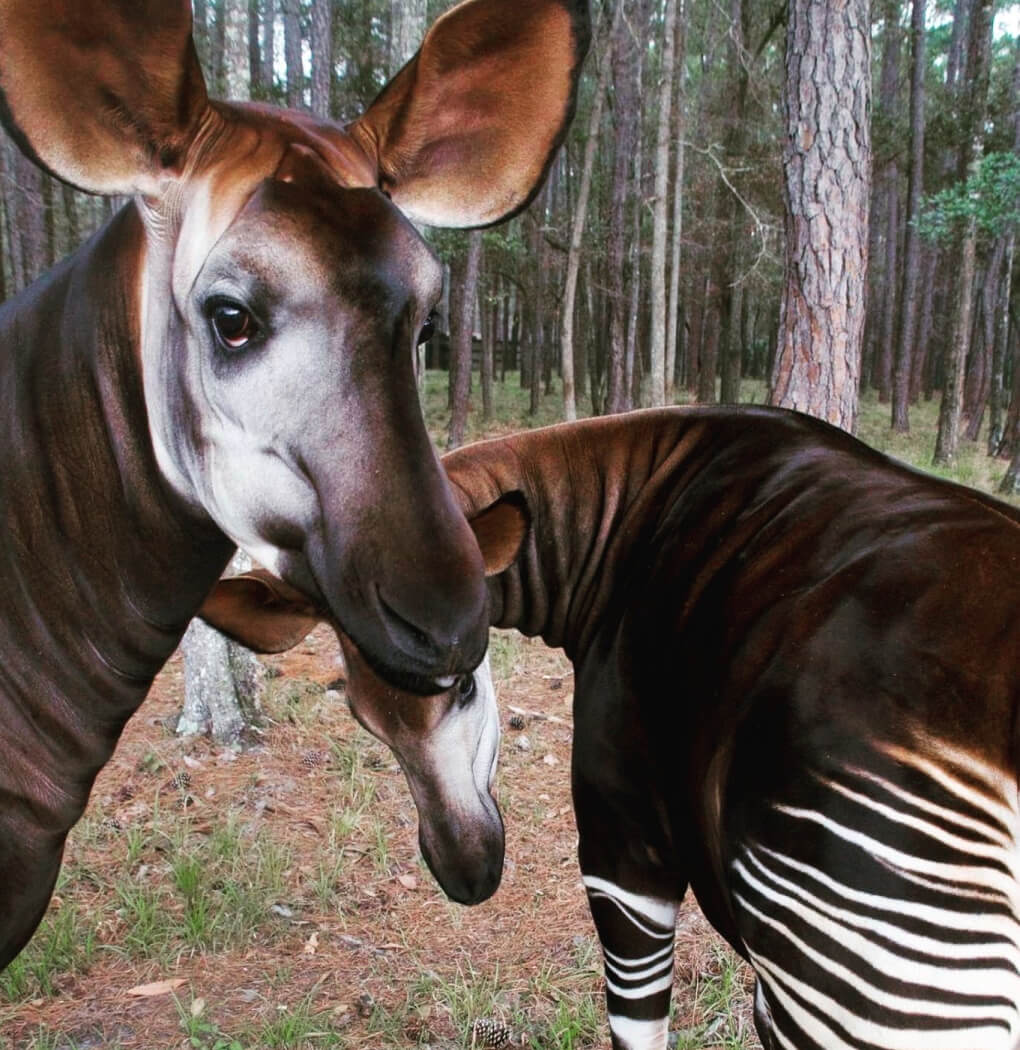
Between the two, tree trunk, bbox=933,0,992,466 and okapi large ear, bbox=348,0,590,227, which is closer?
okapi large ear, bbox=348,0,590,227

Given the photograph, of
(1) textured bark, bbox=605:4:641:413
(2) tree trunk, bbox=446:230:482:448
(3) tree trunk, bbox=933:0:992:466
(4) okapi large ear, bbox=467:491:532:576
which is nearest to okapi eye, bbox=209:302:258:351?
(4) okapi large ear, bbox=467:491:532:576

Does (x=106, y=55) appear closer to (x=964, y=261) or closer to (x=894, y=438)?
(x=964, y=261)

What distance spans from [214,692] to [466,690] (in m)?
3.04

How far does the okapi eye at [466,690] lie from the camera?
2.07m

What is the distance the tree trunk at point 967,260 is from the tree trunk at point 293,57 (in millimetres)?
11234

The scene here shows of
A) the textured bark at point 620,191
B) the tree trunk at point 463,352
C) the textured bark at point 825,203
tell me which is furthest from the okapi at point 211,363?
the textured bark at point 620,191

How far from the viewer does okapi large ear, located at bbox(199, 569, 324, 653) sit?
186 centimetres

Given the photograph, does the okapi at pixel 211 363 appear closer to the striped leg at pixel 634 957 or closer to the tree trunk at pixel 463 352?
the striped leg at pixel 634 957

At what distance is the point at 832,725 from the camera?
4.66 feet

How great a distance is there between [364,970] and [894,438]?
680 inches

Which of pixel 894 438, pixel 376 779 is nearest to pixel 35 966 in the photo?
pixel 376 779

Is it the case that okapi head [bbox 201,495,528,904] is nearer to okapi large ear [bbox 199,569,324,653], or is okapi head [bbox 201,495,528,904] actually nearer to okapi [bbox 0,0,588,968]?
okapi large ear [bbox 199,569,324,653]

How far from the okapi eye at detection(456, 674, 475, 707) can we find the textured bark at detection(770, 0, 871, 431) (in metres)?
3.21

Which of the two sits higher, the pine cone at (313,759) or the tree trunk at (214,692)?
the tree trunk at (214,692)
